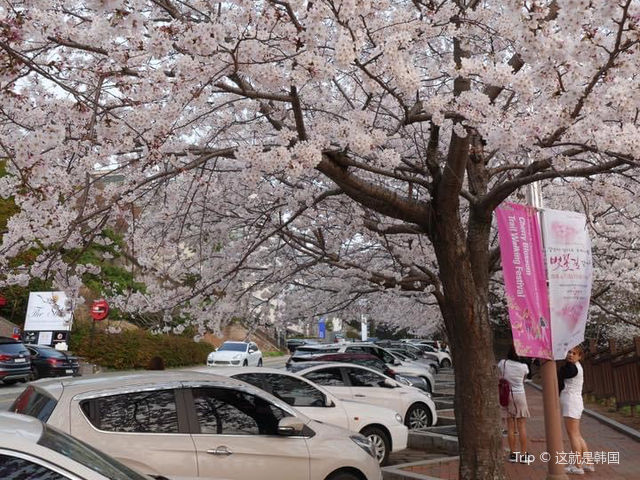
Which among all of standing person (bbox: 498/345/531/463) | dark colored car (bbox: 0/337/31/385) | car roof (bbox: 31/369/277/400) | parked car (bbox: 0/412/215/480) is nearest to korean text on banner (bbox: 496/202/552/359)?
standing person (bbox: 498/345/531/463)

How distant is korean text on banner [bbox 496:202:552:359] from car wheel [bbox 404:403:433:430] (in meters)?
6.39

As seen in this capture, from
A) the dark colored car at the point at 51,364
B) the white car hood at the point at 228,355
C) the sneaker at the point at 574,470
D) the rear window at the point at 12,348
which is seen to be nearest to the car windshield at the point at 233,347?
the white car hood at the point at 228,355

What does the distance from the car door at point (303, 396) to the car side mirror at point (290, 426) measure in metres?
2.59

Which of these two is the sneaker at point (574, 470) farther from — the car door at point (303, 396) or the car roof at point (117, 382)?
the car roof at point (117, 382)

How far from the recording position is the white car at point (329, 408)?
29.5ft

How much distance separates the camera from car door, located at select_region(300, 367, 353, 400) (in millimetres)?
12266

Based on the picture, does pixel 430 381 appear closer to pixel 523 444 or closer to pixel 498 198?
pixel 523 444

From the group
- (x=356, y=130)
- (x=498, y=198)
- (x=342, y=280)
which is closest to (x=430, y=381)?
(x=342, y=280)

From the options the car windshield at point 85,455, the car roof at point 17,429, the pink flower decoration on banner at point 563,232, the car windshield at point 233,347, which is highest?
the car windshield at point 233,347

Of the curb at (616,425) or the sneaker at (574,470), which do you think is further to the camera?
the curb at (616,425)

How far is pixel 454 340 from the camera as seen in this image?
316 inches

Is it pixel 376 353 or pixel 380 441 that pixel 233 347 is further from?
pixel 380 441

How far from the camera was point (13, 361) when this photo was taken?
76.3 feet

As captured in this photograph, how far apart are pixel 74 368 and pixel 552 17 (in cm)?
2230
